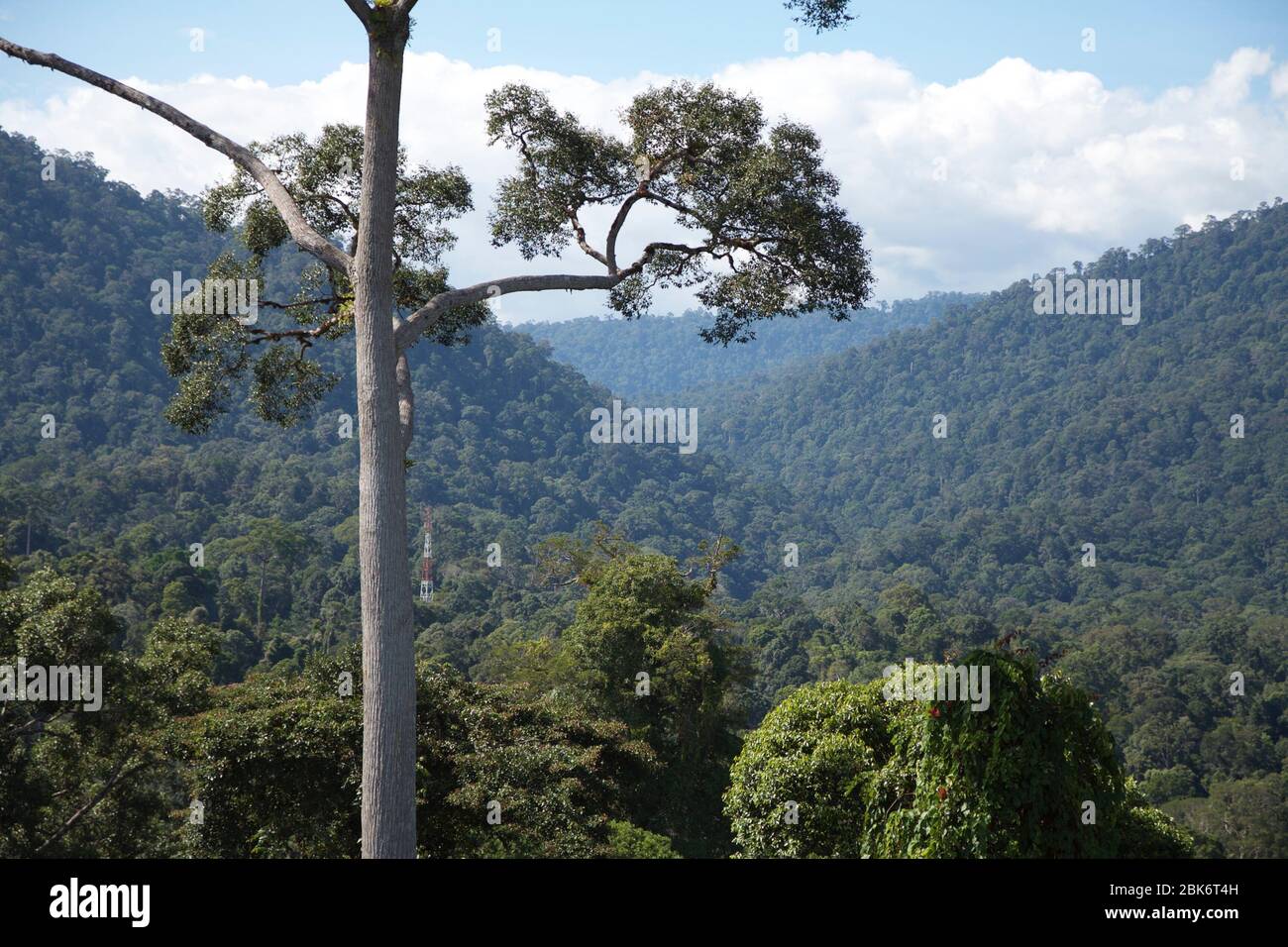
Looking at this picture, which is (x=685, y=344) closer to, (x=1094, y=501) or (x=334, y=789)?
(x=1094, y=501)

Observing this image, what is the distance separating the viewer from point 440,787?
9.00 metres

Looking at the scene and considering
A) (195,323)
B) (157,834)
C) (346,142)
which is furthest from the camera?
(157,834)

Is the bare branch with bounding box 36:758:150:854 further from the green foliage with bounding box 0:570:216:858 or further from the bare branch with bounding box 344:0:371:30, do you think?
the bare branch with bounding box 344:0:371:30

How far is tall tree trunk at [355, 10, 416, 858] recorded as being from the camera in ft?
15.5

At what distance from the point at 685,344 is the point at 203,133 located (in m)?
162

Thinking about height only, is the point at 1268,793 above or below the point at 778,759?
below

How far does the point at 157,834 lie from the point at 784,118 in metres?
9.26

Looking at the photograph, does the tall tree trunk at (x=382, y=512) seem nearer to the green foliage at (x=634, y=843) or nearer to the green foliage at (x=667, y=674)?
the green foliage at (x=634, y=843)

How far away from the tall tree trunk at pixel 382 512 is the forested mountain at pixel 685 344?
147173 millimetres

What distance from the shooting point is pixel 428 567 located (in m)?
43.5

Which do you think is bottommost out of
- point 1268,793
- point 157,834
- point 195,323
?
point 1268,793

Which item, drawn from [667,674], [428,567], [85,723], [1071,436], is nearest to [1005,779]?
[85,723]
